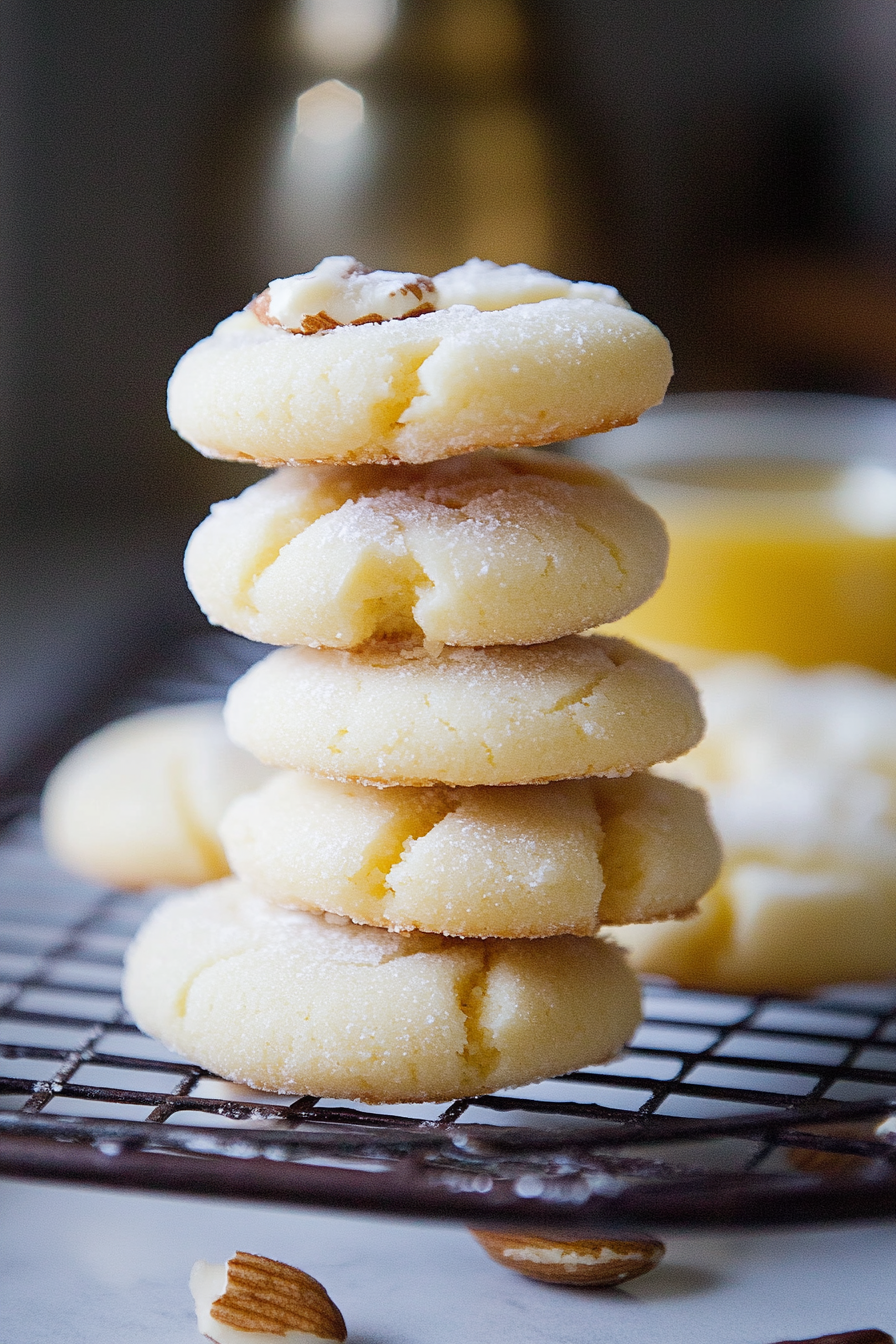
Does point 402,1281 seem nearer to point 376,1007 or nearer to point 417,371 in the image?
point 376,1007

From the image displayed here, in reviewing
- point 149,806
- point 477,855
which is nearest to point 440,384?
point 477,855

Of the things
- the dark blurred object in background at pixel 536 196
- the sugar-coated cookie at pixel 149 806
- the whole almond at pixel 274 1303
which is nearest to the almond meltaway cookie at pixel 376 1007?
the whole almond at pixel 274 1303

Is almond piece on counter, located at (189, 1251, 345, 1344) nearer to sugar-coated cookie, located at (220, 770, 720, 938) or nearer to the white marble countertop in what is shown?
the white marble countertop

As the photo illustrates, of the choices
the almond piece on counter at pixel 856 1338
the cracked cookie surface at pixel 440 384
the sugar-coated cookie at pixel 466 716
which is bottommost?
the almond piece on counter at pixel 856 1338

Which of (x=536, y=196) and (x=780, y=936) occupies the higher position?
(x=536, y=196)

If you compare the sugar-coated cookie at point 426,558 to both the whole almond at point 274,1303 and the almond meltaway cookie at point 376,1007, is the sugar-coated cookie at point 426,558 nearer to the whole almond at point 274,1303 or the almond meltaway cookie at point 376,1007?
the almond meltaway cookie at point 376,1007

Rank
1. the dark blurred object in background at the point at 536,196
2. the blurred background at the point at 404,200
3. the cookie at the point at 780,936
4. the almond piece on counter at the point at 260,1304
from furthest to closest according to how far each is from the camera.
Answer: the dark blurred object in background at the point at 536,196 < the blurred background at the point at 404,200 < the cookie at the point at 780,936 < the almond piece on counter at the point at 260,1304

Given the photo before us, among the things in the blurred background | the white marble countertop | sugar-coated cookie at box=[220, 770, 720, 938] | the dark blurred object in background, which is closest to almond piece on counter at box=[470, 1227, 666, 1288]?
the white marble countertop
